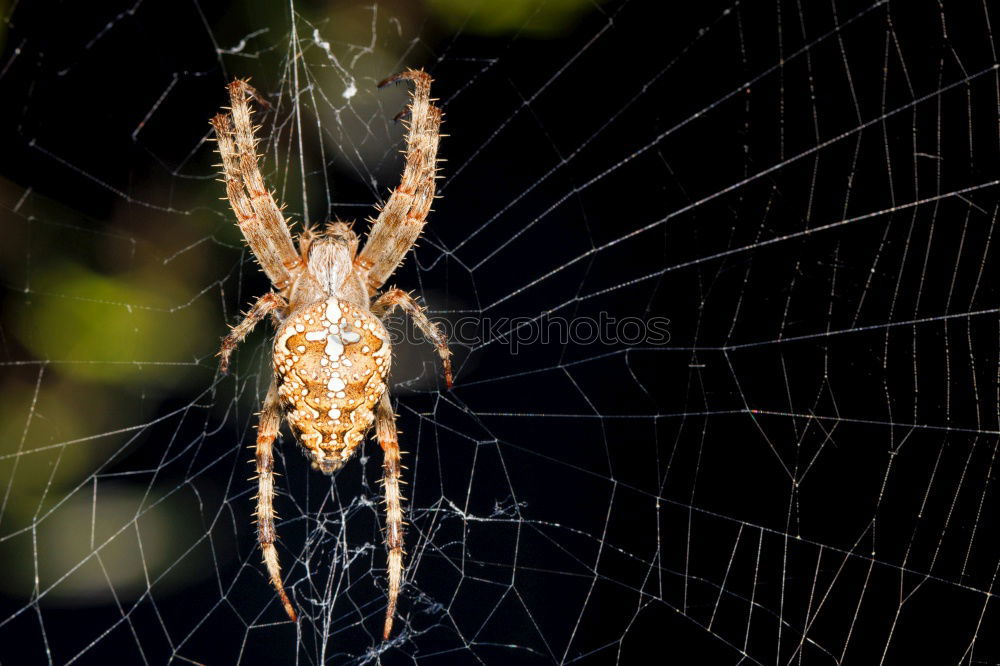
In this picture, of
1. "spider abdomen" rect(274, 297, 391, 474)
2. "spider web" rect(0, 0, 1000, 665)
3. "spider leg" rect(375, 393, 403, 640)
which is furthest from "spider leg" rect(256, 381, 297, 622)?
"spider web" rect(0, 0, 1000, 665)

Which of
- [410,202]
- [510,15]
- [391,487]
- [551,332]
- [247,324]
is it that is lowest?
[391,487]

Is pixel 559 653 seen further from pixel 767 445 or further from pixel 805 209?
pixel 805 209

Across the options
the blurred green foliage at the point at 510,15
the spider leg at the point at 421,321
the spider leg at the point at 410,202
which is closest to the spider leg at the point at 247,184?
the spider leg at the point at 410,202

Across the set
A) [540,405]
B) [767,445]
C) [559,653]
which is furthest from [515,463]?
[767,445]

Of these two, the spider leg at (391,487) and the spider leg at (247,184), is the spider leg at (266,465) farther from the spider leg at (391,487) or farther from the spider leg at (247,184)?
the spider leg at (247,184)

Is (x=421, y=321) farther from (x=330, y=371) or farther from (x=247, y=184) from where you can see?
(x=247, y=184)

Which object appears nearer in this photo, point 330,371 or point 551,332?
point 330,371

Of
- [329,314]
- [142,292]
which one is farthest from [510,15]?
[142,292]

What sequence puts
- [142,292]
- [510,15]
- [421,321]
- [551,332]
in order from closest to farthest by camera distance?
[421,321] < [510,15] < [142,292] < [551,332]
